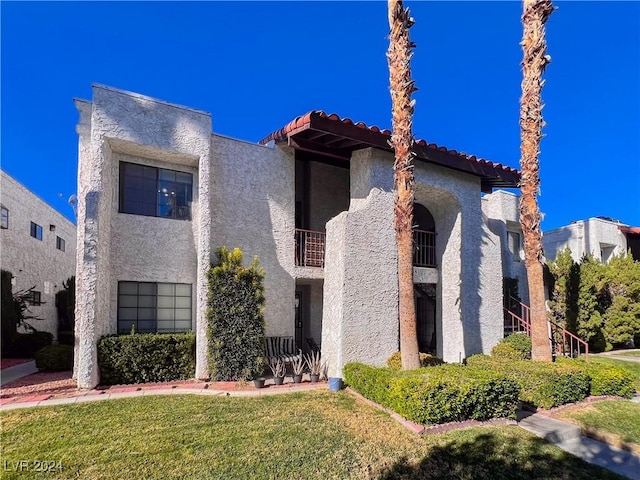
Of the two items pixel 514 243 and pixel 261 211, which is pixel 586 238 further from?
pixel 261 211

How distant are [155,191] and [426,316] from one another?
11339 mm

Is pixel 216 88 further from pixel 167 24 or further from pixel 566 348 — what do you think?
pixel 566 348

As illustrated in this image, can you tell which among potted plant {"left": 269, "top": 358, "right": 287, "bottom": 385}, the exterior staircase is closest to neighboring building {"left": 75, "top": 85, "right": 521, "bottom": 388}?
potted plant {"left": 269, "top": 358, "right": 287, "bottom": 385}

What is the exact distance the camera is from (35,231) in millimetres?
19422

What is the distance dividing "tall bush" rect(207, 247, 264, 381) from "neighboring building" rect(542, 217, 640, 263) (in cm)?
2015

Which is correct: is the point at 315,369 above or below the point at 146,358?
below

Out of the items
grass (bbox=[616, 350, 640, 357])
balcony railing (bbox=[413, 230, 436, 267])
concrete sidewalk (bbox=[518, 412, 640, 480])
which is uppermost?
balcony railing (bbox=[413, 230, 436, 267])

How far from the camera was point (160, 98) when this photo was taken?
1023 centimetres

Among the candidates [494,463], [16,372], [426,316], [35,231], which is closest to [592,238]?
[426,316]

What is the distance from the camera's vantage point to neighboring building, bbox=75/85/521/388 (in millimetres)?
9750

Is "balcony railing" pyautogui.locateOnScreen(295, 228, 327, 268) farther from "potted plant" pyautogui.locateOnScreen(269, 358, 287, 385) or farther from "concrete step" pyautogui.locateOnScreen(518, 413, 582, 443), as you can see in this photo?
"concrete step" pyautogui.locateOnScreen(518, 413, 582, 443)

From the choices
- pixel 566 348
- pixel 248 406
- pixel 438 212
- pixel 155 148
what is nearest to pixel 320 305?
pixel 438 212

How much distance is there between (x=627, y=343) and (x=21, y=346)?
88.9 ft

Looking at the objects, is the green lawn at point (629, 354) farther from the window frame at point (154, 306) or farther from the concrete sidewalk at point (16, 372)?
the concrete sidewalk at point (16, 372)
